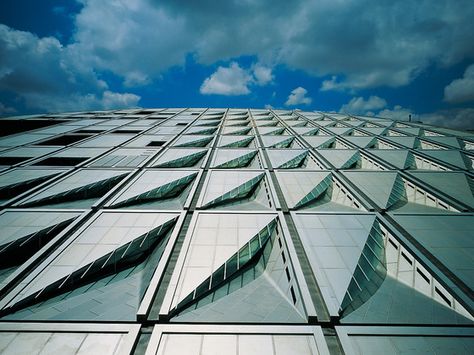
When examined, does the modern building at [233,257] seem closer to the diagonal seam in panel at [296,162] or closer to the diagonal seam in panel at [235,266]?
the diagonal seam in panel at [235,266]

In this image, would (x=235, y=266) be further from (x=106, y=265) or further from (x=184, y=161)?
(x=184, y=161)

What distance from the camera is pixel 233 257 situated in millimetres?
10820

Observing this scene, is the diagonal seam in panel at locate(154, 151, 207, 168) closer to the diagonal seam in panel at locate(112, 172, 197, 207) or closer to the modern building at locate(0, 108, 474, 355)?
the modern building at locate(0, 108, 474, 355)

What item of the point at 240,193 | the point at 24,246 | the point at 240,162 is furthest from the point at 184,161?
the point at 24,246

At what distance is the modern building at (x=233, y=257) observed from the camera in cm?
749

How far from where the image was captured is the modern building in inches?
295

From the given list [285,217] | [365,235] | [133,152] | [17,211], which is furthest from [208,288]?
[133,152]

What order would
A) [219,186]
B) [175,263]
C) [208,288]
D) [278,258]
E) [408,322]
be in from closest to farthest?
[408,322] < [208,288] < [175,263] < [278,258] < [219,186]

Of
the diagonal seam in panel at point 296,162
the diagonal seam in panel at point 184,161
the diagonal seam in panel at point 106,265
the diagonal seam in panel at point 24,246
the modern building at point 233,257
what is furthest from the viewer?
the diagonal seam in panel at point 296,162

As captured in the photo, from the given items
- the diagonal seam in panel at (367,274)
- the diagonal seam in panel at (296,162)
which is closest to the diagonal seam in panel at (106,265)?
the diagonal seam in panel at (367,274)

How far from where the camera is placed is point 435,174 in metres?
19.9

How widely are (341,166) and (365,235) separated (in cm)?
1173

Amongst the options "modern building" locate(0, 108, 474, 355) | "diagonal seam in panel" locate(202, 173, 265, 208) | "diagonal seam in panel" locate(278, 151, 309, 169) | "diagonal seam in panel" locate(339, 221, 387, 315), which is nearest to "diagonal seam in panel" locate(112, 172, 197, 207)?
"modern building" locate(0, 108, 474, 355)

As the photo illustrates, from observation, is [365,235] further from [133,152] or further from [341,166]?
[133,152]
